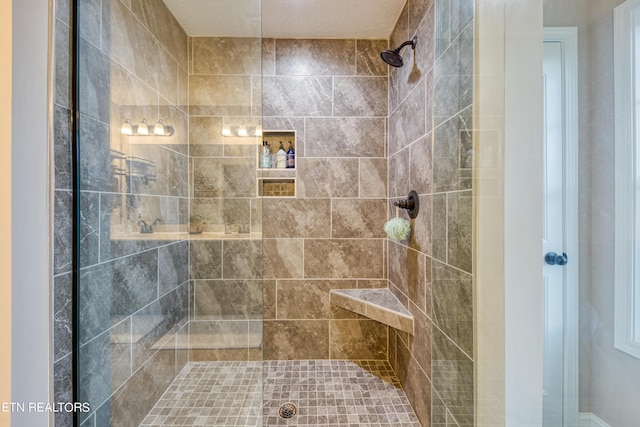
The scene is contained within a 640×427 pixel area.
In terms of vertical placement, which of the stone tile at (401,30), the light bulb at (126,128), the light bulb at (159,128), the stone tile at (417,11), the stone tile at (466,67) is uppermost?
the stone tile at (401,30)

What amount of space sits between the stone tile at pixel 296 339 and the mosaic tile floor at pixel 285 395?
0.06 m

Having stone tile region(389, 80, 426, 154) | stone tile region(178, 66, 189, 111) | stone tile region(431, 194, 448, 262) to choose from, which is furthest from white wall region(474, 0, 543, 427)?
stone tile region(178, 66, 189, 111)

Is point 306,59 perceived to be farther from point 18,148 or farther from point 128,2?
point 18,148

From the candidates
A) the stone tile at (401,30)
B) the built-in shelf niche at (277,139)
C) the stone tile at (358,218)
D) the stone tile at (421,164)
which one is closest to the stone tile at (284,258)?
the stone tile at (358,218)

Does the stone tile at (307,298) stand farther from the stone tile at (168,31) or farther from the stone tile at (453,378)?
the stone tile at (168,31)

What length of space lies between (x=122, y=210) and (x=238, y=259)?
0.50m

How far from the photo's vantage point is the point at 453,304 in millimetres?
1002

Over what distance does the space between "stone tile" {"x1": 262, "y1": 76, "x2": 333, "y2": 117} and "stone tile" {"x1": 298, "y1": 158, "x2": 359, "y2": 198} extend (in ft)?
1.25

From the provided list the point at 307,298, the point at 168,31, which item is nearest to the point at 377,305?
the point at 307,298

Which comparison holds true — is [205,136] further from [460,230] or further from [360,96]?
[360,96]

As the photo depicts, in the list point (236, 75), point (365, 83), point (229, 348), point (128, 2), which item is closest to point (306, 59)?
point (365, 83)

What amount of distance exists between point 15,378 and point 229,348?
2.34ft

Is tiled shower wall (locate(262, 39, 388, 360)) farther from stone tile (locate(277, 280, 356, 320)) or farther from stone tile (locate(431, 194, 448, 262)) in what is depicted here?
stone tile (locate(431, 194, 448, 262))

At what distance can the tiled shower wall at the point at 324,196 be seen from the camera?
2068mm
